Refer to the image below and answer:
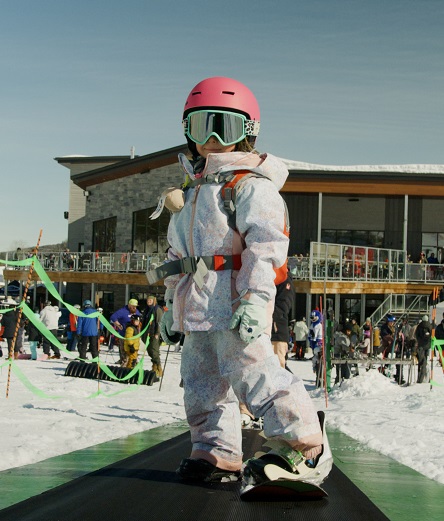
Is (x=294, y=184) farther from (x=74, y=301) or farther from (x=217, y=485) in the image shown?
(x=217, y=485)

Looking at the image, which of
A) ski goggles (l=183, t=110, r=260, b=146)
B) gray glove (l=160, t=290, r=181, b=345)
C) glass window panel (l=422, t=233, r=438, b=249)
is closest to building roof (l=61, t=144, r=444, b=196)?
glass window panel (l=422, t=233, r=438, b=249)

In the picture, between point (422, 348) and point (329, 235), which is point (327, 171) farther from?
point (422, 348)

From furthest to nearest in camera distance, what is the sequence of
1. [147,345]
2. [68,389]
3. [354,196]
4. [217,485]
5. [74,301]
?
1. [74,301]
2. [354,196]
3. [147,345]
4. [68,389]
5. [217,485]

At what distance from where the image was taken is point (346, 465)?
15.3ft

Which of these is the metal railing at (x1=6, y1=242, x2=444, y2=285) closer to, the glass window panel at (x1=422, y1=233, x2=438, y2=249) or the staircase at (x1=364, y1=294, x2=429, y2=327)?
the staircase at (x1=364, y1=294, x2=429, y2=327)

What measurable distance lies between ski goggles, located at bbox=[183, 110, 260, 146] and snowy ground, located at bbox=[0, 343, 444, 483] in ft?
7.33

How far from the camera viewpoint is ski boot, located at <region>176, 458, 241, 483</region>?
3541mm

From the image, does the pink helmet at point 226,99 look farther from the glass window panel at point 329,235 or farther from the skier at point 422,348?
the glass window panel at point 329,235

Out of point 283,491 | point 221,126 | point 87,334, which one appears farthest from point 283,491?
point 87,334

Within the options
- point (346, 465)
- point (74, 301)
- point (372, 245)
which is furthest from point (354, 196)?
point (346, 465)

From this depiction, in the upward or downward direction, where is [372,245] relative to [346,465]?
upward

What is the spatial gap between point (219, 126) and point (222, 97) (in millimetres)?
145

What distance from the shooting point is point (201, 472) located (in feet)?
11.6

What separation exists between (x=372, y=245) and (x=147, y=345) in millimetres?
25551
